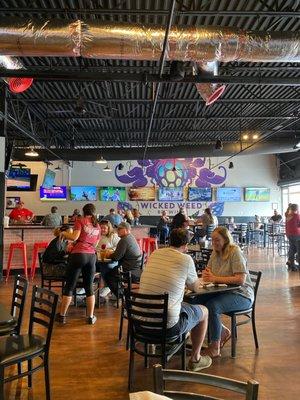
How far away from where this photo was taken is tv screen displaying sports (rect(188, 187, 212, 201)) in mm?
17203

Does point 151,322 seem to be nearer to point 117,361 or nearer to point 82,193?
point 117,361

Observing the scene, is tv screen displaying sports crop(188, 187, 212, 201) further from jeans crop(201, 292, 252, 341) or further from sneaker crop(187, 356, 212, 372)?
sneaker crop(187, 356, 212, 372)

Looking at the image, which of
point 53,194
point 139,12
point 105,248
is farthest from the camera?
point 53,194

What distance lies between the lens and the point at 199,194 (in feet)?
56.5

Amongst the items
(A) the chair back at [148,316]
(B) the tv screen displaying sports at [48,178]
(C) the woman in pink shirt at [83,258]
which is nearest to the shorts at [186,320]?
(A) the chair back at [148,316]

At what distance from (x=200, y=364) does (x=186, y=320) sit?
599mm

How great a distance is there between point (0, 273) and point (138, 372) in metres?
4.94

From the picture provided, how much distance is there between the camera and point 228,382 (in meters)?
1.42

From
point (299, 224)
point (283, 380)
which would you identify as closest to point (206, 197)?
point (299, 224)

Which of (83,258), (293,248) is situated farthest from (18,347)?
(293,248)

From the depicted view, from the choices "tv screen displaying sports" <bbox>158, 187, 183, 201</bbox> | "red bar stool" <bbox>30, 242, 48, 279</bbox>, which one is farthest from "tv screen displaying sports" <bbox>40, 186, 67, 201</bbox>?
"red bar stool" <bbox>30, 242, 48, 279</bbox>

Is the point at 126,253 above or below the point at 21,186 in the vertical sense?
below

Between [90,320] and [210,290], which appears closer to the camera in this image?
[210,290]

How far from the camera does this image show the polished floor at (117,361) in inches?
122
